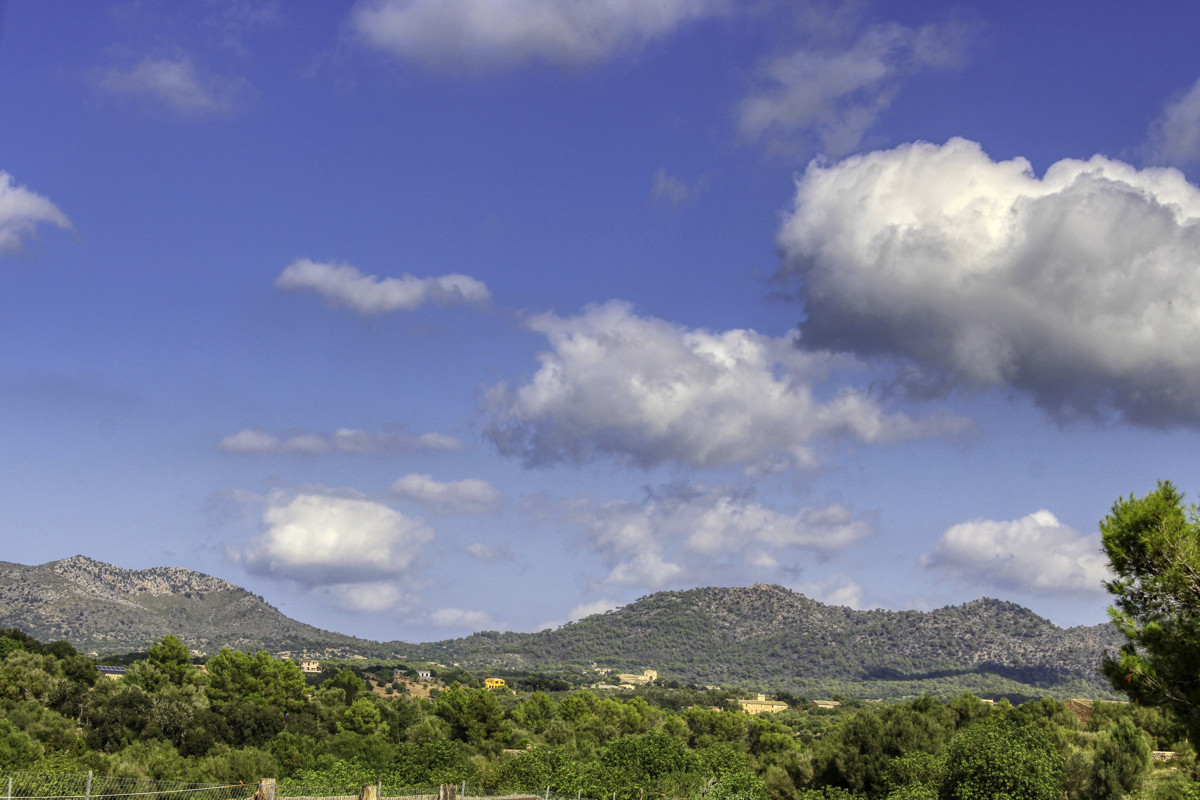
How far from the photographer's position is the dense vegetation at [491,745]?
119 ft

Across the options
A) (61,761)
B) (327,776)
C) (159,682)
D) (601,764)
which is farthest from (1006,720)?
(159,682)

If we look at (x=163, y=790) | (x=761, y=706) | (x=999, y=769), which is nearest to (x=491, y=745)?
(x=999, y=769)

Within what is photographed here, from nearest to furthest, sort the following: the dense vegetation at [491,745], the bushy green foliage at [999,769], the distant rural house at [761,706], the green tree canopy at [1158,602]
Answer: the green tree canopy at [1158,602], the bushy green foliage at [999,769], the dense vegetation at [491,745], the distant rural house at [761,706]

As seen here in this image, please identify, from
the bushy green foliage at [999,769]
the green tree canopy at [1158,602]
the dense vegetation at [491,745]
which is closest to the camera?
the green tree canopy at [1158,602]

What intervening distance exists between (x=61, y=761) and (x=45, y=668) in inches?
1266

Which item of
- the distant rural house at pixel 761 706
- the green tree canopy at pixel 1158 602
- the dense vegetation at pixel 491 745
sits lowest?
the distant rural house at pixel 761 706

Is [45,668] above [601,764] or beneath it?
above

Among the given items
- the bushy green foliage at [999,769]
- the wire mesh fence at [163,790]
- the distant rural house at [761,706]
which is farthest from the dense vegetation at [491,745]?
the distant rural house at [761,706]

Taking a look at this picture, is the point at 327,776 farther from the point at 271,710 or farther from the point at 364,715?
the point at 364,715

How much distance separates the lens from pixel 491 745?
218 feet

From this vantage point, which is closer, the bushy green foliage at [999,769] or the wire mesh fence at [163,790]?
the wire mesh fence at [163,790]

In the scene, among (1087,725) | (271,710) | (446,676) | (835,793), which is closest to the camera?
(835,793)

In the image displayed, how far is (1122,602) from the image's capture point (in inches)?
704

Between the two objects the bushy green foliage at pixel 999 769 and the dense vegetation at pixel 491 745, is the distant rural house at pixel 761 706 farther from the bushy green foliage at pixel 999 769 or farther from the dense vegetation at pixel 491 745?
the bushy green foliage at pixel 999 769
